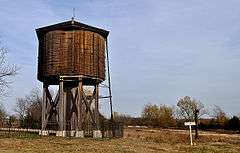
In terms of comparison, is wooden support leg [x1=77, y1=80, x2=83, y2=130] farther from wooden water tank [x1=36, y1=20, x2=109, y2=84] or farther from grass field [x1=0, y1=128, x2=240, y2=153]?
grass field [x1=0, y1=128, x2=240, y2=153]

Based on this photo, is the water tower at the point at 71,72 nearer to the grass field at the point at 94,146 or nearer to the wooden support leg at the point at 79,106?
the wooden support leg at the point at 79,106

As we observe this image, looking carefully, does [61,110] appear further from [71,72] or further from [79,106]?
[71,72]

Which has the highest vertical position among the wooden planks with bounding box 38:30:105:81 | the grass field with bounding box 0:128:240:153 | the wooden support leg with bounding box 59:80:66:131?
the wooden planks with bounding box 38:30:105:81

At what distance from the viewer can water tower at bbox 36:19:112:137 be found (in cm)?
3183

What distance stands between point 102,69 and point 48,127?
671 centimetres

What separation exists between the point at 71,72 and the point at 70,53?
158 cm

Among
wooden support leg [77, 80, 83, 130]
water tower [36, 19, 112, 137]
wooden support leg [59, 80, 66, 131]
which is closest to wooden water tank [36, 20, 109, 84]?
water tower [36, 19, 112, 137]

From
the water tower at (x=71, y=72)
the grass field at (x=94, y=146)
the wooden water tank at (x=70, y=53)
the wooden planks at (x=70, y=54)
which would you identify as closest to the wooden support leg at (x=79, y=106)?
the water tower at (x=71, y=72)

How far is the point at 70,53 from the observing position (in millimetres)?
32125

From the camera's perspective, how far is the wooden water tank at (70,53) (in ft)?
104

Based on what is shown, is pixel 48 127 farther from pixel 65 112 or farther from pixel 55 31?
pixel 55 31

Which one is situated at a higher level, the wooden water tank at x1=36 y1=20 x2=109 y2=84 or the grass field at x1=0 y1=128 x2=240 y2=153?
the wooden water tank at x1=36 y1=20 x2=109 y2=84

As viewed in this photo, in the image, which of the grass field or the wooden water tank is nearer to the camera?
the grass field

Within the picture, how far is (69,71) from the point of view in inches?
1246
